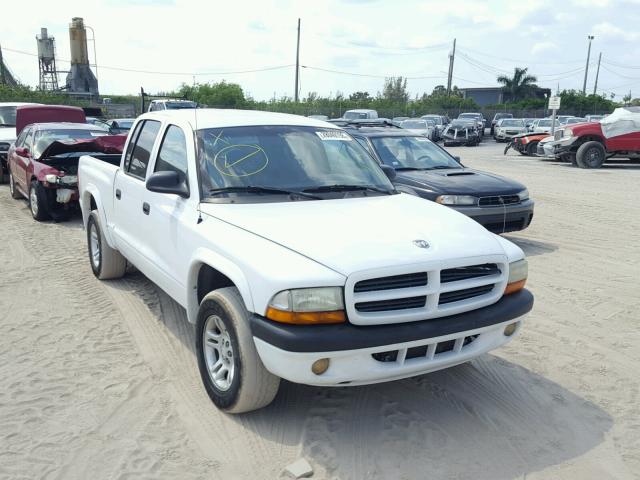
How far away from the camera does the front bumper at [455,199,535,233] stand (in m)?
7.53

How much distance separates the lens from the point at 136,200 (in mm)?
5027

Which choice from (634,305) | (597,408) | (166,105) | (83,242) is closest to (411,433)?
(597,408)

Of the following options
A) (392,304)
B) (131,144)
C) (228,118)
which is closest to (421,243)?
(392,304)

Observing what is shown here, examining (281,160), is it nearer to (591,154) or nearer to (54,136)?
(54,136)

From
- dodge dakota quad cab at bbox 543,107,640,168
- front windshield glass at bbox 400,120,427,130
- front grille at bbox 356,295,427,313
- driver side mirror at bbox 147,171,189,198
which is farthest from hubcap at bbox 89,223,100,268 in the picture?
front windshield glass at bbox 400,120,427,130

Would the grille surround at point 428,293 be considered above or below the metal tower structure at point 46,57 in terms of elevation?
below

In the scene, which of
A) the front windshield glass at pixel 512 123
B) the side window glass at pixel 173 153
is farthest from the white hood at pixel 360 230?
the front windshield glass at pixel 512 123

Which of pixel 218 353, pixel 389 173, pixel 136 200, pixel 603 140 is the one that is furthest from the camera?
pixel 603 140

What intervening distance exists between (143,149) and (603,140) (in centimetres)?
1756

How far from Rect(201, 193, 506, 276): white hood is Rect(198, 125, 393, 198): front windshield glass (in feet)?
0.84

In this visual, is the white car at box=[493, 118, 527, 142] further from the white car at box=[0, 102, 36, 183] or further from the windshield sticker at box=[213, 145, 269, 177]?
the windshield sticker at box=[213, 145, 269, 177]

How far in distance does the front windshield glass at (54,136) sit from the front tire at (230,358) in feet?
25.0

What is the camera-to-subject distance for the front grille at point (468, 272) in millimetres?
3400

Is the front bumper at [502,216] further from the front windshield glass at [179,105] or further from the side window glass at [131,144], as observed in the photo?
the front windshield glass at [179,105]
